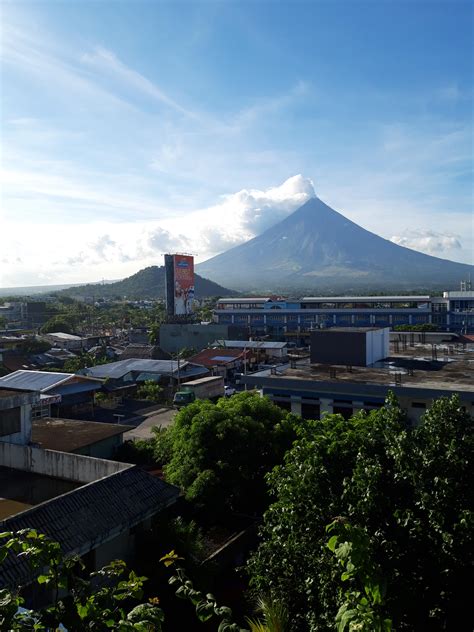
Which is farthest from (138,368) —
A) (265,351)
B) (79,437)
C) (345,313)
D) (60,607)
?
(60,607)

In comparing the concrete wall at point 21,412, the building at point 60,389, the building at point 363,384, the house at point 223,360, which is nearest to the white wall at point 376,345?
the building at point 363,384

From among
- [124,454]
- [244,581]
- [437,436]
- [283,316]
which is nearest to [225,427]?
[244,581]

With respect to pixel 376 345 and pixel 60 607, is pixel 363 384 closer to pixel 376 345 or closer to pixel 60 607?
pixel 376 345

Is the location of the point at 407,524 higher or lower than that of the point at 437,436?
lower

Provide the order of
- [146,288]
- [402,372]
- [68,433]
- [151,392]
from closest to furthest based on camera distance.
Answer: [68,433], [402,372], [151,392], [146,288]

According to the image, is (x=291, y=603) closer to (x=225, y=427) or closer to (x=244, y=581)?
(x=244, y=581)

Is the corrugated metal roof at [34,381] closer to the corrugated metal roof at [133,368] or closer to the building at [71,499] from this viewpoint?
the corrugated metal roof at [133,368]
